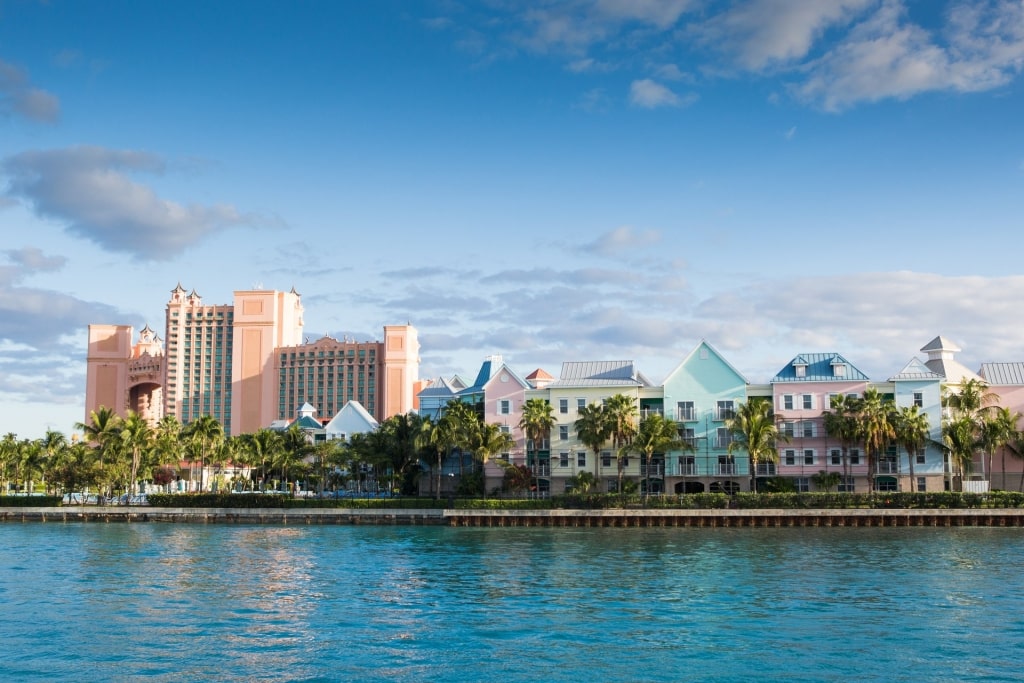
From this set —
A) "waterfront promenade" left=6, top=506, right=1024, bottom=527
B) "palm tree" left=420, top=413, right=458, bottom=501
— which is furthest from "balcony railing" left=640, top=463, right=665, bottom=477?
"palm tree" left=420, top=413, right=458, bottom=501

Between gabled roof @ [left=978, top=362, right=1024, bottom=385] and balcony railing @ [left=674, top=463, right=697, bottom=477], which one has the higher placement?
gabled roof @ [left=978, top=362, right=1024, bottom=385]

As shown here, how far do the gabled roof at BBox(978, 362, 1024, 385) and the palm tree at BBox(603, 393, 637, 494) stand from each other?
38.8m

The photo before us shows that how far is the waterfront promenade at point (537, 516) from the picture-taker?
268ft

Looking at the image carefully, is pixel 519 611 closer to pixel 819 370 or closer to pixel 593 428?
pixel 593 428

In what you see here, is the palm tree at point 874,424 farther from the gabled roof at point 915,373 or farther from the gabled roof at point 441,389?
the gabled roof at point 441,389

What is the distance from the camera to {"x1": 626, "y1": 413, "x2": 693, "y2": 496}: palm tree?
92.2 meters

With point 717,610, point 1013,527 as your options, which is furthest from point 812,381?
point 717,610

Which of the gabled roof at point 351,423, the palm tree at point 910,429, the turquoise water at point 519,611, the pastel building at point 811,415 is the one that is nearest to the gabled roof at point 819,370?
the pastel building at point 811,415

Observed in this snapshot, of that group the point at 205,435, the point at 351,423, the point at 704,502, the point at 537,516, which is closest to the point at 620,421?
the point at 704,502

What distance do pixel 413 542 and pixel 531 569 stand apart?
18991 millimetres

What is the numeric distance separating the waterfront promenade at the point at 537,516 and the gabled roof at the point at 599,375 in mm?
18678

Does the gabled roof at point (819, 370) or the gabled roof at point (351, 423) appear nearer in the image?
the gabled roof at point (819, 370)

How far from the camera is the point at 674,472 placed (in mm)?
98625

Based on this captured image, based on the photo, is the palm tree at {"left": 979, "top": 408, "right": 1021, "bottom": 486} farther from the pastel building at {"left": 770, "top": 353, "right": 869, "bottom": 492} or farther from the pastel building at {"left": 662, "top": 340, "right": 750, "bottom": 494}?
the pastel building at {"left": 662, "top": 340, "right": 750, "bottom": 494}
